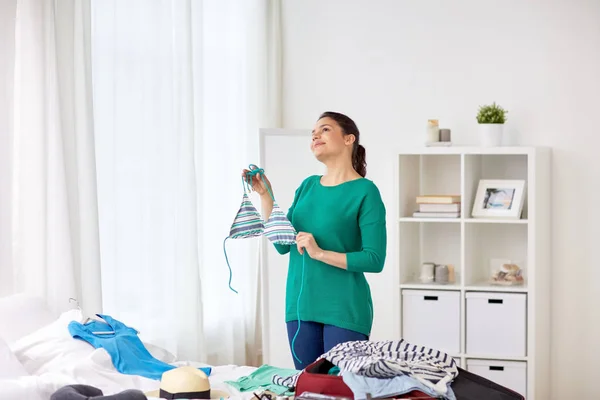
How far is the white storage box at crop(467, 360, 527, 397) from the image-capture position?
4.36 meters

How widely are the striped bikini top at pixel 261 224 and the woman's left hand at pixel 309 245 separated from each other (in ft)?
0.14

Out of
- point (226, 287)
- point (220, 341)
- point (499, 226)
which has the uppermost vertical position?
point (499, 226)

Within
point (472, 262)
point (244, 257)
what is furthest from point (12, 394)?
point (472, 262)

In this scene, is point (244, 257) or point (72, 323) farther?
point (244, 257)

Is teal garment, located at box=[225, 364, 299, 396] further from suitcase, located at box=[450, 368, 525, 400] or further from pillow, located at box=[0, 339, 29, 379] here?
pillow, located at box=[0, 339, 29, 379]

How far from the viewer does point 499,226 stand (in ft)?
15.5

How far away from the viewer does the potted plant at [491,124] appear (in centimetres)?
450

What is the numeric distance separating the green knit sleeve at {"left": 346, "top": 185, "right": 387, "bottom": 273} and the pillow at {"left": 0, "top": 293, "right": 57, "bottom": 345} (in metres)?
1.20

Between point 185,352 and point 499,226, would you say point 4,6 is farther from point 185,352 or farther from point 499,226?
point 499,226

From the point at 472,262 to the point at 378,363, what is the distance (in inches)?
101

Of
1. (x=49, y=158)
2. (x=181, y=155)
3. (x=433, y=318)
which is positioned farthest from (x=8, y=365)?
(x=433, y=318)

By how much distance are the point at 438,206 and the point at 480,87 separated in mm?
770

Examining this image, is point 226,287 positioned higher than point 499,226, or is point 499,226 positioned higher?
point 499,226

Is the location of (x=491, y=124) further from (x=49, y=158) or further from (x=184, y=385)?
(x=184, y=385)
